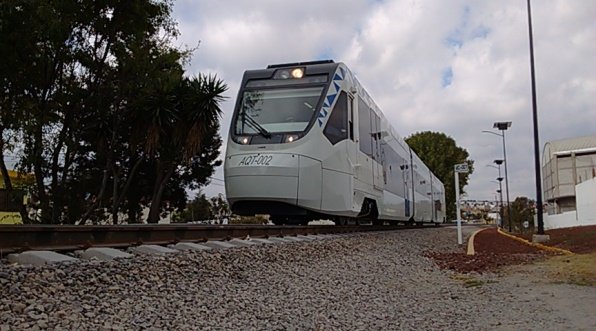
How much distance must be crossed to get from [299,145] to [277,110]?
1224 mm

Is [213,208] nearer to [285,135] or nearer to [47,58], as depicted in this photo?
[47,58]

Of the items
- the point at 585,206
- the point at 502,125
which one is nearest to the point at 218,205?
the point at 502,125

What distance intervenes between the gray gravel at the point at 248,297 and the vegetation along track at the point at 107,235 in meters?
1.06

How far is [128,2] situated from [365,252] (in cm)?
1093

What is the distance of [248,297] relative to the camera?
221 inches

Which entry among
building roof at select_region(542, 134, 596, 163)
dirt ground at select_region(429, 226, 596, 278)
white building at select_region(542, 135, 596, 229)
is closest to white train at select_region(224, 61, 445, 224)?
dirt ground at select_region(429, 226, 596, 278)

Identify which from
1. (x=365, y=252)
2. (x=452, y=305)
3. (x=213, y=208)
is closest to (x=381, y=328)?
(x=452, y=305)

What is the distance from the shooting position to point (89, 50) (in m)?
17.5

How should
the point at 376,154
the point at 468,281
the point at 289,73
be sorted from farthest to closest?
the point at 376,154 < the point at 289,73 < the point at 468,281

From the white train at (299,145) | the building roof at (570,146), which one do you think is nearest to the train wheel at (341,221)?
the white train at (299,145)

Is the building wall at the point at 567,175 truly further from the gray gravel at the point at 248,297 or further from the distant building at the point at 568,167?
the gray gravel at the point at 248,297

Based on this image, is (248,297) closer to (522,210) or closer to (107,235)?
(107,235)

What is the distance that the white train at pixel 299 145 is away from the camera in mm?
10961

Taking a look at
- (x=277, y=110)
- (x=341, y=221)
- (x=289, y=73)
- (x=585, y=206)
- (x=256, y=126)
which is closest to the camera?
(x=256, y=126)
